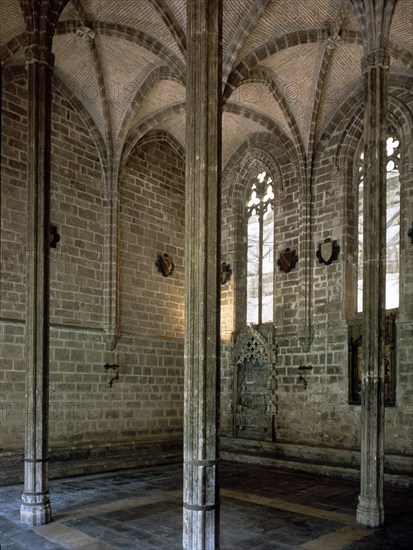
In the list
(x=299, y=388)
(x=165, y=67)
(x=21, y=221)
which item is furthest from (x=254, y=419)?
(x=165, y=67)

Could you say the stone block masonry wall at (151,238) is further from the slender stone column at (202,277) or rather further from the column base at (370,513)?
the slender stone column at (202,277)

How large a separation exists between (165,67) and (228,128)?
3302mm

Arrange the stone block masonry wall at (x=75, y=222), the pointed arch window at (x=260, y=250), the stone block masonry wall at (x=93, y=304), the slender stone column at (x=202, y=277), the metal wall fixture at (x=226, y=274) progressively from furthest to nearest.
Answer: the metal wall fixture at (x=226, y=274)
the pointed arch window at (x=260, y=250)
the stone block masonry wall at (x=75, y=222)
the stone block masonry wall at (x=93, y=304)
the slender stone column at (x=202, y=277)

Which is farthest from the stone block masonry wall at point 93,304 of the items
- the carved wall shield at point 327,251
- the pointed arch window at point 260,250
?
the carved wall shield at point 327,251

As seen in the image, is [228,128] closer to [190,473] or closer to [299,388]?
[299,388]

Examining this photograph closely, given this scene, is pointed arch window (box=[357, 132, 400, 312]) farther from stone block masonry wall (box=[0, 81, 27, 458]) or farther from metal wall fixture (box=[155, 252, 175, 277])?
stone block masonry wall (box=[0, 81, 27, 458])

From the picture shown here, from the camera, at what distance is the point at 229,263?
16188 millimetres

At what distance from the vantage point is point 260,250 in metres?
15.9

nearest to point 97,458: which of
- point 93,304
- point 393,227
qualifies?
point 93,304

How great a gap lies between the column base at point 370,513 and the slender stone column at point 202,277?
2999 millimetres

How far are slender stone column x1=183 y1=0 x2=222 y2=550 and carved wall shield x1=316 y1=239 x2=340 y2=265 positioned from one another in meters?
7.55

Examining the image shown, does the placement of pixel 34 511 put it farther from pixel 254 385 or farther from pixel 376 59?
pixel 376 59

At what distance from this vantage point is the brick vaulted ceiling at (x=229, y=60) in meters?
11.5

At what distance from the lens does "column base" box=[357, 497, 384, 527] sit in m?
8.09
